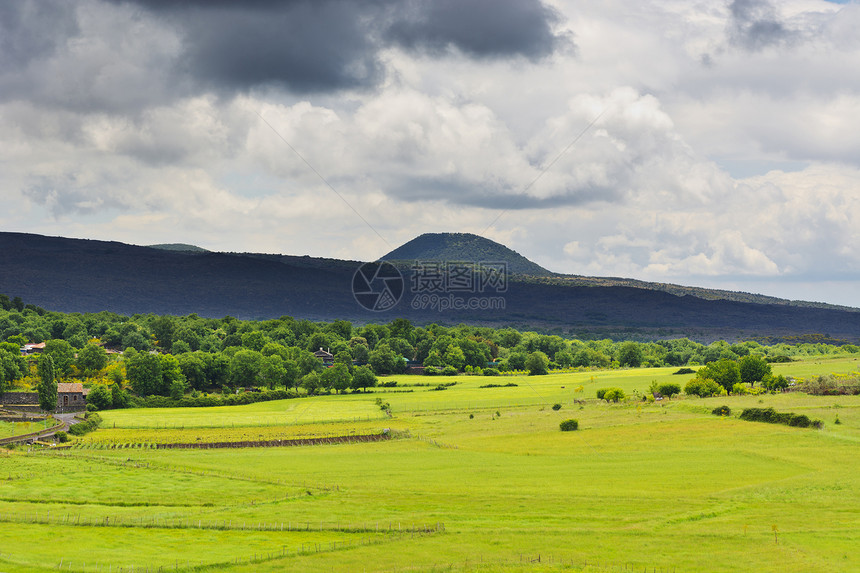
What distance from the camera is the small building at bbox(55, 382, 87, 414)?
4176 inches

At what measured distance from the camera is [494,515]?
161 feet

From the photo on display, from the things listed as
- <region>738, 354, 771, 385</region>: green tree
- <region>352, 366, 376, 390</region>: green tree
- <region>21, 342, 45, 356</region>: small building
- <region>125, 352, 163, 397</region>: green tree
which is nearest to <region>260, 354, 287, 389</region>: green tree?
<region>352, 366, 376, 390</region>: green tree

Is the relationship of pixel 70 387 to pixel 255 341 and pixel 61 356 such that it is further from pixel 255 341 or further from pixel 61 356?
pixel 255 341

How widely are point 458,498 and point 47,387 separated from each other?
235 feet

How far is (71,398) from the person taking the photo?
10744 centimetres

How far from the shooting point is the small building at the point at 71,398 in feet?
348

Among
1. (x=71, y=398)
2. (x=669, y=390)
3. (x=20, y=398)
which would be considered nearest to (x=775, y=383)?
(x=669, y=390)

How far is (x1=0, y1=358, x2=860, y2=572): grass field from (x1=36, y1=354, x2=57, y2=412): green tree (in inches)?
680

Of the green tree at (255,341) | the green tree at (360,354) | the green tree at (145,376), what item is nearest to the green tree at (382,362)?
the green tree at (360,354)

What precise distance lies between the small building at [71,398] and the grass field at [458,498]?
60.4 feet

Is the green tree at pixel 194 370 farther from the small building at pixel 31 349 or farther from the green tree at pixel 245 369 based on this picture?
the small building at pixel 31 349

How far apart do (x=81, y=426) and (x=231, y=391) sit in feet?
150

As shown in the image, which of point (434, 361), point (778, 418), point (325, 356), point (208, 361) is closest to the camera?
point (778, 418)

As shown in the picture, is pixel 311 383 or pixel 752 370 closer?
pixel 752 370
